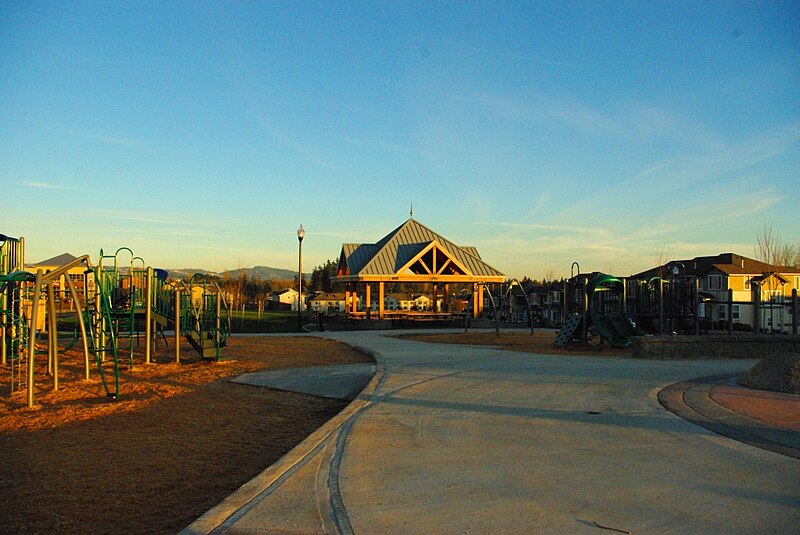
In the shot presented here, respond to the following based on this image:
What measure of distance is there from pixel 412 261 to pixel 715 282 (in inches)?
1009

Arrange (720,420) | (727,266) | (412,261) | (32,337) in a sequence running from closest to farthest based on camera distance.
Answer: (720,420) → (32,337) → (412,261) → (727,266)

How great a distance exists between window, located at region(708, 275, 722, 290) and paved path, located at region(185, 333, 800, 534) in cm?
4652

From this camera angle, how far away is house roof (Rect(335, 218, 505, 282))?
1616 inches

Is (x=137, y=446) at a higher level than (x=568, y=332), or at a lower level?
lower

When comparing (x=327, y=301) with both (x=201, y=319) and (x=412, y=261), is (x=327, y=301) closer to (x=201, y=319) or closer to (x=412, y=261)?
(x=412, y=261)

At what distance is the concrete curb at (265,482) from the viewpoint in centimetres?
500

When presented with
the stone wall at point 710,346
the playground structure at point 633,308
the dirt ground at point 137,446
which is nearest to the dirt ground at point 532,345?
the playground structure at point 633,308

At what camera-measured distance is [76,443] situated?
27.8 feet

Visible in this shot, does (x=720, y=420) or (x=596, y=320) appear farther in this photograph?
(x=596, y=320)

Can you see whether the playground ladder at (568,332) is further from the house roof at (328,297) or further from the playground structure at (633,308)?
the house roof at (328,297)

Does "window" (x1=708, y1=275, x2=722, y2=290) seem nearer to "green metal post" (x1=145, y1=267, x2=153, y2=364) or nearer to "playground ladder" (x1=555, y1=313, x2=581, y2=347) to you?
"playground ladder" (x1=555, y1=313, x2=581, y2=347)

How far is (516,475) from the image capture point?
241 inches

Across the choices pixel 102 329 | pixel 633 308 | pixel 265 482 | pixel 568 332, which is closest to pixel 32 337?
pixel 102 329

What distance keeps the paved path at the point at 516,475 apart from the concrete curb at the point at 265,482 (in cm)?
2
